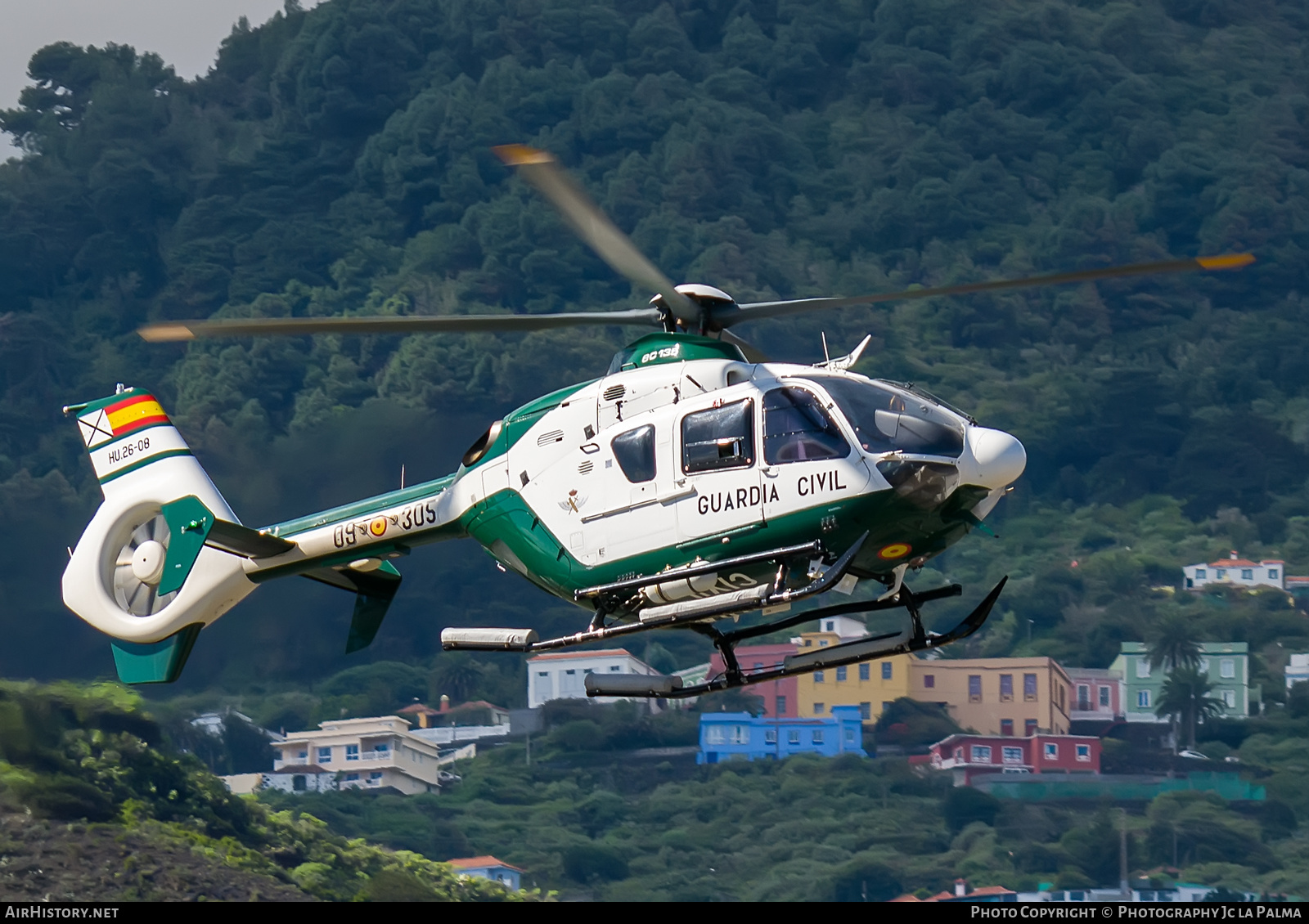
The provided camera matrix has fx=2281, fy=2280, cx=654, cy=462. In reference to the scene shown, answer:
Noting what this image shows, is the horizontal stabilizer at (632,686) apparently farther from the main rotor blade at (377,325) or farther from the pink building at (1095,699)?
the pink building at (1095,699)

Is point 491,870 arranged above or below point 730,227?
below

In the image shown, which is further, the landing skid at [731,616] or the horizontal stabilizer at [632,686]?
the horizontal stabilizer at [632,686]

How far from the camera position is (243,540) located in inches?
770

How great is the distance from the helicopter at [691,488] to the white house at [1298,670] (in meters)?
75.0

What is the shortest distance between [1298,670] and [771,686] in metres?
22.7

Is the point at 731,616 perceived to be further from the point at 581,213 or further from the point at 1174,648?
the point at 1174,648

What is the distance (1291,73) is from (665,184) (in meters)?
46.9

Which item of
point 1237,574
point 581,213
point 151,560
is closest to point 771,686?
point 1237,574

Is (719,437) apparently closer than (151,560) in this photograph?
Yes

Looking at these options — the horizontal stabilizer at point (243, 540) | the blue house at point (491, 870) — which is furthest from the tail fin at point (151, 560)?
the blue house at point (491, 870)

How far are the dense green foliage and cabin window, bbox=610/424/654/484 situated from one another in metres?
31.6

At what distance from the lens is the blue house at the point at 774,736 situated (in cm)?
7825

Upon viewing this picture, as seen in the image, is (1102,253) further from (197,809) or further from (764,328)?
(197,809)

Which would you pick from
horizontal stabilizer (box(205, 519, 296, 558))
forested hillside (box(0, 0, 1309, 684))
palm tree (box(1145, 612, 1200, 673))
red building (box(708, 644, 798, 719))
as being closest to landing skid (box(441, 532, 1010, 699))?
horizontal stabilizer (box(205, 519, 296, 558))
